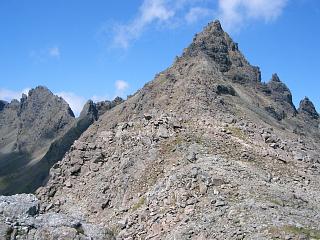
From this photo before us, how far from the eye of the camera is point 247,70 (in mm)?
135875

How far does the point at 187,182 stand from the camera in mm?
49969

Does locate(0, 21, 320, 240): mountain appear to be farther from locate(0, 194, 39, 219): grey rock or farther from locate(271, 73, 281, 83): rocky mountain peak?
locate(271, 73, 281, 83): rocky mountain peak

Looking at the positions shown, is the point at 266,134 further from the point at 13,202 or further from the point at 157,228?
the point at 13,202

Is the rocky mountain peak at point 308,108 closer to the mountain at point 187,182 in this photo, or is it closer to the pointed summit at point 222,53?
the pointed summit at point 222,53

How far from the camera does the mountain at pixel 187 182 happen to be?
42.8 m

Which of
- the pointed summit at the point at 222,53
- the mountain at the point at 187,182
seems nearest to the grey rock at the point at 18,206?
the mountain at the point at 187,182

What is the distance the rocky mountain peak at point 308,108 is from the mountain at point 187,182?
107161 millimetres

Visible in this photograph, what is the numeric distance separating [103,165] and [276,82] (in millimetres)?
126431

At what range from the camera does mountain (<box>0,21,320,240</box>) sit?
4275cm

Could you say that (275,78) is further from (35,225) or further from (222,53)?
(35,225)

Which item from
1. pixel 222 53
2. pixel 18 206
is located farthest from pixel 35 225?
pixel 222 53

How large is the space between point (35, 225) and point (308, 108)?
6341 inches

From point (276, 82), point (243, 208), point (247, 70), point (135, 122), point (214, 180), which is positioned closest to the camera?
point (243, 208)

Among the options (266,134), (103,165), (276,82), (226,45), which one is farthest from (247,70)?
(103,165)
